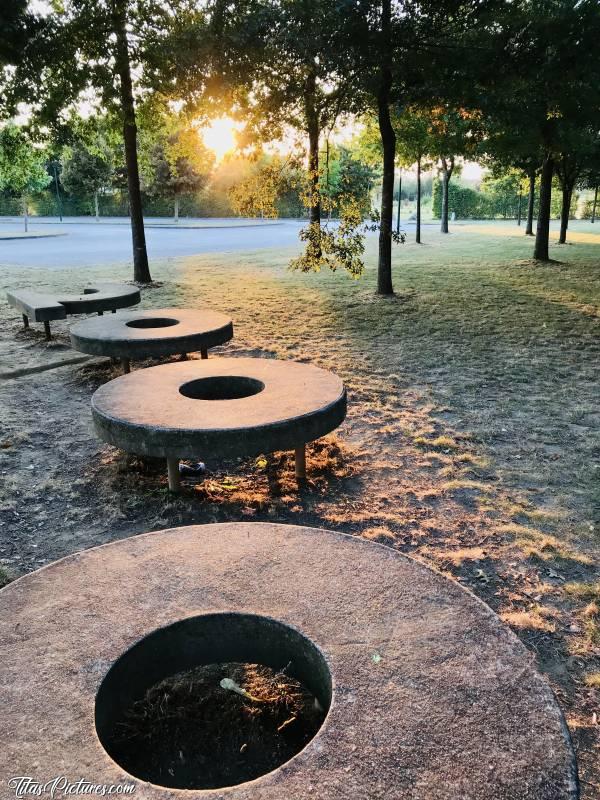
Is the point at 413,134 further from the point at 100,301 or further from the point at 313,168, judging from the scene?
the point at 100,301

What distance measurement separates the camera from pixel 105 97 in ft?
42.7

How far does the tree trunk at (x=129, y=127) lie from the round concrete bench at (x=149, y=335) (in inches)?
290

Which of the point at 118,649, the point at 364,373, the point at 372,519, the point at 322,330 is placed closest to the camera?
the point at 118,649

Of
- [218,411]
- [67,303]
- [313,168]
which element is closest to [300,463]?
[218,411]

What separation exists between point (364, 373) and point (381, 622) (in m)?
5.36

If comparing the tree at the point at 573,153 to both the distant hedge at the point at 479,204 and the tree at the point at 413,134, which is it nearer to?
the tree at the point at 413,134

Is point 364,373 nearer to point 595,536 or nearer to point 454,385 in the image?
point 454,385

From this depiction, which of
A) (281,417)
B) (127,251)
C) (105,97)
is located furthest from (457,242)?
(281,417)

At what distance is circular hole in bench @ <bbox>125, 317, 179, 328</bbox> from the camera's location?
7.70 meters

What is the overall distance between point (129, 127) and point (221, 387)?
11.5m

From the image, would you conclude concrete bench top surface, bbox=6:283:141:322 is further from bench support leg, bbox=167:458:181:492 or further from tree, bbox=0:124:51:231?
tree, bbox=0:124:51:231

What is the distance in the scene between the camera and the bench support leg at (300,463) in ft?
15.0

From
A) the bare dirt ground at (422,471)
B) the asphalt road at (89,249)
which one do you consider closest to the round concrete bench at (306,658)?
the bare dirt ground at (422,471)

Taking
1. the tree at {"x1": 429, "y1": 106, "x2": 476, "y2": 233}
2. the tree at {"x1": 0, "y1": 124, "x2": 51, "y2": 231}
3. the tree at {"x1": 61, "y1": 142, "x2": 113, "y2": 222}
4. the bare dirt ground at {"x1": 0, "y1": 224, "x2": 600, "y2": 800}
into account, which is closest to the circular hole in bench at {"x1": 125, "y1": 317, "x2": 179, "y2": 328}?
the bare dirt ground at {"x1": 0, "y1": 224, "x2": 600, "y2": 800}
